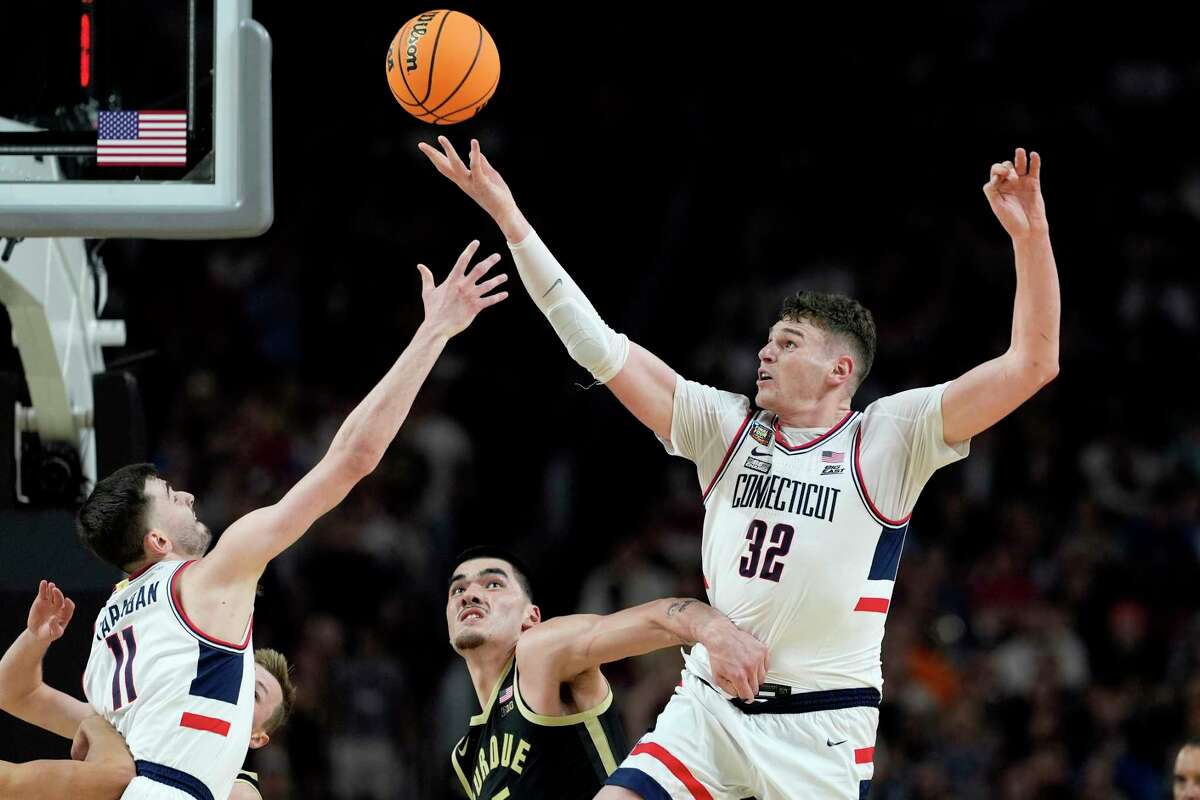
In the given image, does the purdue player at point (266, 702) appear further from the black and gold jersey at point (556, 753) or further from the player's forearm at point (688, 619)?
the player's forearm at point (688, 619)

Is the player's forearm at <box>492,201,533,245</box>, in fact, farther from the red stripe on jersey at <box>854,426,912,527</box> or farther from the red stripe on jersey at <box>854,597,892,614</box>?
the red stripe on jersey at <box>854,597,892,614</box>

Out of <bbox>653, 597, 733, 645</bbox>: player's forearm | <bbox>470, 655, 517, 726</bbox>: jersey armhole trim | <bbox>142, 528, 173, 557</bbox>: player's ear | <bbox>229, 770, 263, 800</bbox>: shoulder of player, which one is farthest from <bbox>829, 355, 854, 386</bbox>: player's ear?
<bbox>229, 770, 263, 800</bbox>: shoulder of player

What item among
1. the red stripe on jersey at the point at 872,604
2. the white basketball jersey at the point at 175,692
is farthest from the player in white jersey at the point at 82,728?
the red stripe on jersey at the point at 872,604

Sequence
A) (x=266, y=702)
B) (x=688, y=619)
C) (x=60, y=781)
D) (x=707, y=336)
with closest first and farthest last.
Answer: (x=60, y=781), (x=688, y=619), (x=266, y=702), (x=707, y=336)

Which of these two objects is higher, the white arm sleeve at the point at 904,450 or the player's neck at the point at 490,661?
the white arm sleeve at the point at 904,450

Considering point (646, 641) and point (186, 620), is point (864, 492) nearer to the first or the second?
point (646, 641)

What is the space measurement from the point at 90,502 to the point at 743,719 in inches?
96.9

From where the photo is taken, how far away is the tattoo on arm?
18.6ft

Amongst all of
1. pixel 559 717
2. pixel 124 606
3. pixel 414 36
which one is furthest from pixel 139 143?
pixel 559 717

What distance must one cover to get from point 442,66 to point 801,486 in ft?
7.17

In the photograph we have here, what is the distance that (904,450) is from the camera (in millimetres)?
5781

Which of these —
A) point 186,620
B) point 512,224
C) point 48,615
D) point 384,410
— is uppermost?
point 512,224

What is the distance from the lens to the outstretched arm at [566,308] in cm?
582

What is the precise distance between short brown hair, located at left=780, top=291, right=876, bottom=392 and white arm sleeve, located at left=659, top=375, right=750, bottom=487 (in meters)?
0.39
